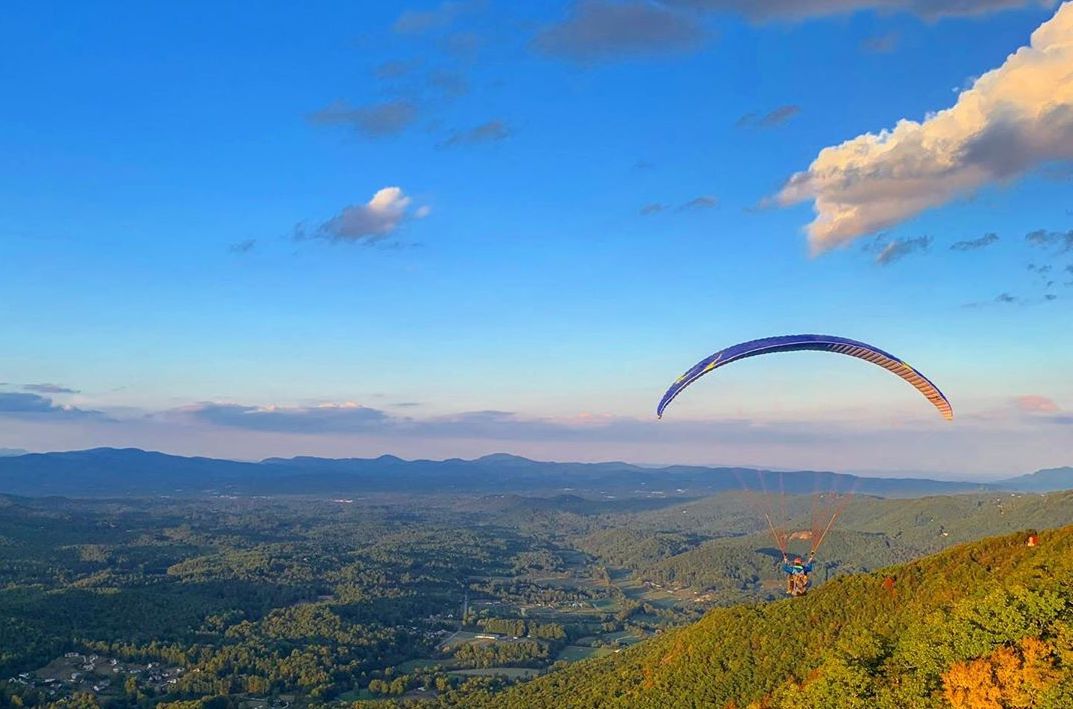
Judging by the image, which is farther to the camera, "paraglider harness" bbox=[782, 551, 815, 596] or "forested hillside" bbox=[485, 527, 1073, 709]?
"paraglider harness" bbox=[782, 551, 815, 596]

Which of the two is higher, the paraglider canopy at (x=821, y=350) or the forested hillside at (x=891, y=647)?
the paraglider canopy at (x=821, y=350)

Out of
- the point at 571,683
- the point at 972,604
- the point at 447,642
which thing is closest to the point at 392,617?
the point at 447,642

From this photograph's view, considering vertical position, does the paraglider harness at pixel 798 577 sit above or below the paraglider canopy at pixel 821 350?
below

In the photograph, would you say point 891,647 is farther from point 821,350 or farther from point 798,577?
point 821,350

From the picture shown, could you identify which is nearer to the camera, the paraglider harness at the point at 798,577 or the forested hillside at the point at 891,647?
the forested hillside at the point at 891,647

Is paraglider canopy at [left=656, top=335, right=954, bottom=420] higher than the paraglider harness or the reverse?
higher

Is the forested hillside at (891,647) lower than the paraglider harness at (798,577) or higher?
lower

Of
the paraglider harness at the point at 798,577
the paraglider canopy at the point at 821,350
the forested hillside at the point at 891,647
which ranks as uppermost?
the paraglider canopy at the point at 821,350

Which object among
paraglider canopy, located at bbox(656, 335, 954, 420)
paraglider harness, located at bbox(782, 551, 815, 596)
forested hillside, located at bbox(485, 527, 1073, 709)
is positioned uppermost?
paraglider canopy, located at bbox(656, 335, 954, 420)
